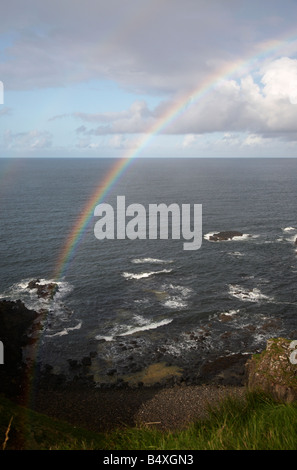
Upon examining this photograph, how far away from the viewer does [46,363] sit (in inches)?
1606

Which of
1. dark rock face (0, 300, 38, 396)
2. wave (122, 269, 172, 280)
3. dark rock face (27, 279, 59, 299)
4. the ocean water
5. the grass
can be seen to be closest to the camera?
the grass

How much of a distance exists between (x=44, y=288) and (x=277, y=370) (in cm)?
4005

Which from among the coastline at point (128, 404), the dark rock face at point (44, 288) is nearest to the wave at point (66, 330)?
the coastline at point (128, 404)

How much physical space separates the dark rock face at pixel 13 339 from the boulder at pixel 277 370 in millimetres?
24959

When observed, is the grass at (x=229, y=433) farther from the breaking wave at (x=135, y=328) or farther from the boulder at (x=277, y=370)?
the breaking wave at (x=135, y=328)

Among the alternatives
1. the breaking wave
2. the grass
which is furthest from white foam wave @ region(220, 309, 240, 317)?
the grass

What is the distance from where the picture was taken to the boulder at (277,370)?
29.4m

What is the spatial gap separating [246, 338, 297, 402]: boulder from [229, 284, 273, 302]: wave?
19635mm

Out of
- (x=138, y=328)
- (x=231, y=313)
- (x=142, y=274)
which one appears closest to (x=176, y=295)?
(x=231, y=313)

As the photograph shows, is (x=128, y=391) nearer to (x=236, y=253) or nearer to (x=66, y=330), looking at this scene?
(x=66, y=330)

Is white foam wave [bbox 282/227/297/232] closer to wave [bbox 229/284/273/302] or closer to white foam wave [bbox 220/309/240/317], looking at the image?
wave [bbox 229/284/273/302]

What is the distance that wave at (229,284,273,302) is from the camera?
53688mm

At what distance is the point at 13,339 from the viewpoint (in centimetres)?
4366

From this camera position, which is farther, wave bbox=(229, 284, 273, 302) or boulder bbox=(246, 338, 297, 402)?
wave bbox=(229, 284, 273, 302)
